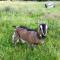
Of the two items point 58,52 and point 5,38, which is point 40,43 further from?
point 5,38

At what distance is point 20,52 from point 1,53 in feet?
2.38

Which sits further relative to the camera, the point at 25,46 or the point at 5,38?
the point at 5,38

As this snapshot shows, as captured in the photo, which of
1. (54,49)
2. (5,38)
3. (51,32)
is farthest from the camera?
(51,32)

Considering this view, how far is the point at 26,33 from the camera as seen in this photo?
38.3 ft

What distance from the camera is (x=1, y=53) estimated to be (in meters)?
11.0

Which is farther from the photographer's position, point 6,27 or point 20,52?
point 6,27

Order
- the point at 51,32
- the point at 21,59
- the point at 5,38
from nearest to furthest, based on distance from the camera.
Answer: the point at 21,59 → the point at 5,38 → the point at 51,32

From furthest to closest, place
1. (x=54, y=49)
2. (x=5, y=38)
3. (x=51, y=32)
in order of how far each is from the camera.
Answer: (x=51, y=32)
(x=5, y=38)
(x=54, y=49)

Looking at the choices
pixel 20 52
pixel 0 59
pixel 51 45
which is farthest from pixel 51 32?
pixel 0 59

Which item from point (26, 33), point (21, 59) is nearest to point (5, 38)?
point (26, 33)

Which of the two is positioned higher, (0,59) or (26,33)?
(26,33)

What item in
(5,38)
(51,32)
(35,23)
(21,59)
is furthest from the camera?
(35,23)

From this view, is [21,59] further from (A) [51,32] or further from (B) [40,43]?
(A) [51,32]

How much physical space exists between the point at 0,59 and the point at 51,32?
3337 mm
